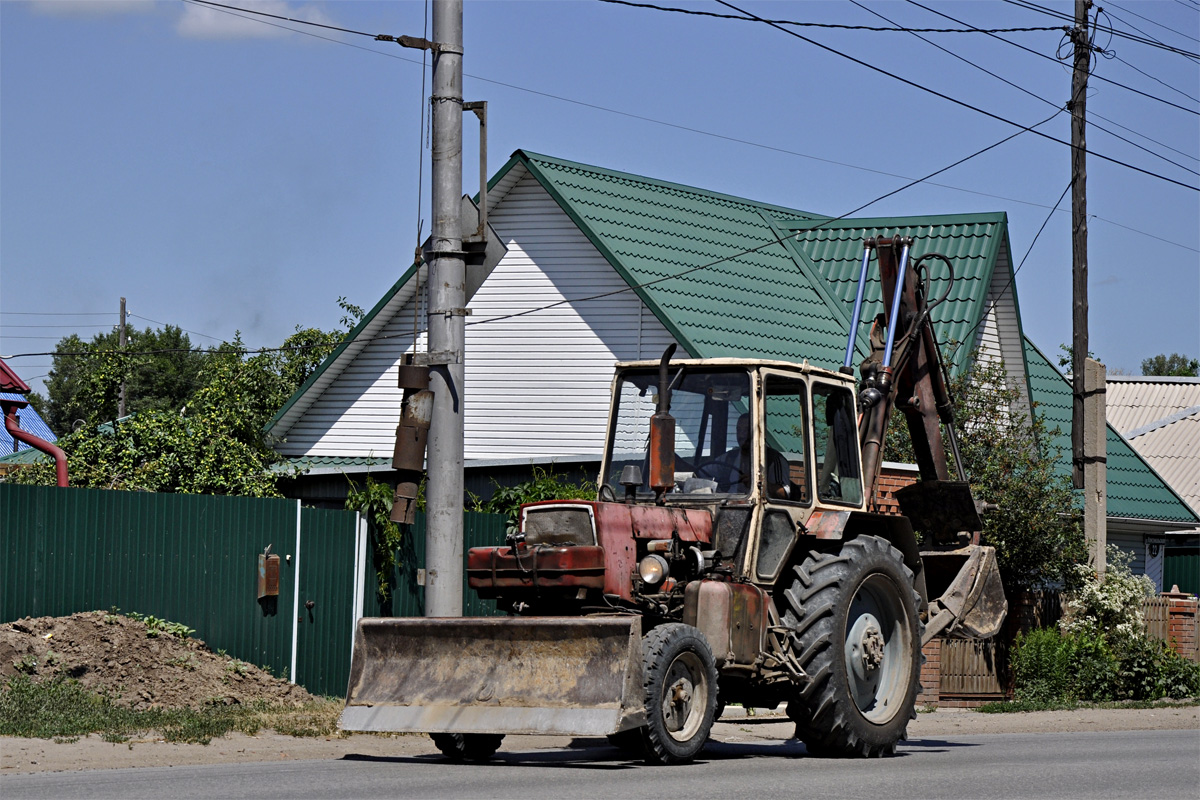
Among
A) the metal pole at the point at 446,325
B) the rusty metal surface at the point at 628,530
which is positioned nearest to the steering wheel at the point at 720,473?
the rusty metal surface at the point at 628,530

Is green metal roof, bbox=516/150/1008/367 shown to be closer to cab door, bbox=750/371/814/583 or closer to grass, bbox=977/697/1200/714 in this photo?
grass, bbox=977/697/1200/714

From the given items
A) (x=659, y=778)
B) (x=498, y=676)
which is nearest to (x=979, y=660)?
(x=498, y=676)

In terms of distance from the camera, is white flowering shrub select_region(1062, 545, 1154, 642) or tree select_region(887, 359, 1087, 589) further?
white flowering shrub select_region(1062, 545, 1154, 642)

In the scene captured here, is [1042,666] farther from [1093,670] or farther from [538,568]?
[538,568]

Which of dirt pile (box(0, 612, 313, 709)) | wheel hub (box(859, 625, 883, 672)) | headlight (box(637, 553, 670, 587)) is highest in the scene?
headlight (box(637, 553, 670, 587))

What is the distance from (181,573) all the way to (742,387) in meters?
6.40

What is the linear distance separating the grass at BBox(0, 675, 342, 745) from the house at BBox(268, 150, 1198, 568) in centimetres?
914

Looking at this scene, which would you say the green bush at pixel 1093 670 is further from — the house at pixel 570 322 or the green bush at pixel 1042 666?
the house at pixel 570 322

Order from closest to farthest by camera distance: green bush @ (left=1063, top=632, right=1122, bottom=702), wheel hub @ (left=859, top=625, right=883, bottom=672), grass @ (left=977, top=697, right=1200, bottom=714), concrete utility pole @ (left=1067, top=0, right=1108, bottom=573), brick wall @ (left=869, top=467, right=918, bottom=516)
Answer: wheel hub @ (left=859, top=625, right=883, bottom=672), grass @ (left=977, top=697, right=1200, bottom=714), brick wall @ (left=869, top=467, right=918, bottom=516), green bush @ (left=1063, top=632, right=1122, bottom=702), concrete utility pole @ (left=1067, top=0, right=1108, bottom=573)

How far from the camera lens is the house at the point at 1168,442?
33750 millimetres

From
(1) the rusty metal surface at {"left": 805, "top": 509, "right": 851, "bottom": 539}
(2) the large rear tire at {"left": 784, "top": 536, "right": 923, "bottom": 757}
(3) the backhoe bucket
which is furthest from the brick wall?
(1) the rusty metal surface at {"left": 805, "top": 509, "right": 851, "bottom": 539}

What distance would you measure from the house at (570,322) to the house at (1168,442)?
32.0 feet

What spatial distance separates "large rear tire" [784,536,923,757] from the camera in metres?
11.6

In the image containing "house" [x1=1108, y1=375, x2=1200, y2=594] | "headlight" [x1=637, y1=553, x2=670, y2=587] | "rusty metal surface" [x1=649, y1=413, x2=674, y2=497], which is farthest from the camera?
"house" [x1=1108, y1=375, x2=1200, y2=594]
